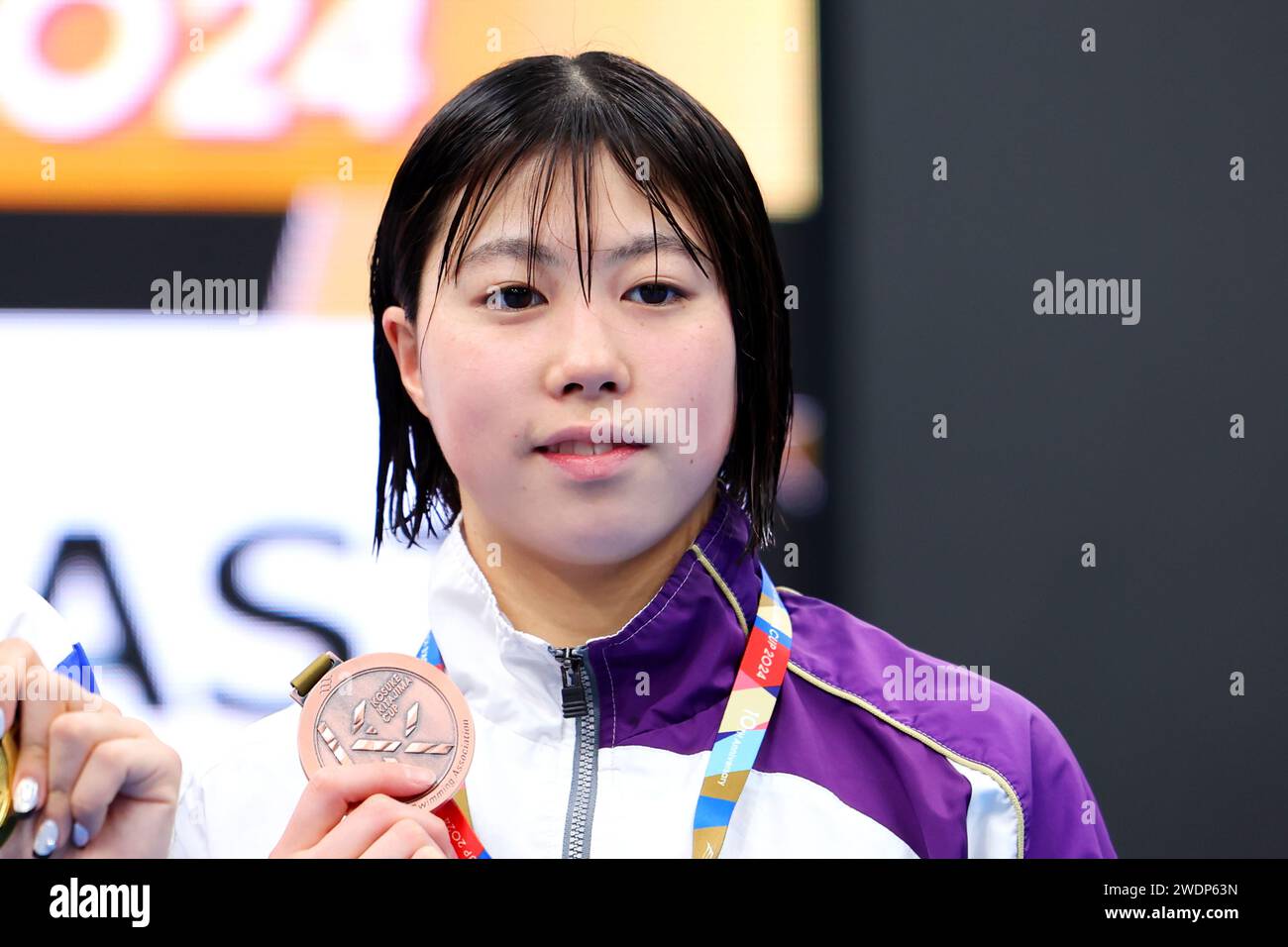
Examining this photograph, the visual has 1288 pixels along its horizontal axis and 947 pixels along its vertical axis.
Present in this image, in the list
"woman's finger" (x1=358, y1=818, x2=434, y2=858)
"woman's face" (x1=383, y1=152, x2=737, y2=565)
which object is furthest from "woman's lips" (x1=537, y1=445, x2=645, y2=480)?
"woman's finger" (x1=358, y1=818, x2=434, y2=858)

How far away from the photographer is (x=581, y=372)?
1109 mm

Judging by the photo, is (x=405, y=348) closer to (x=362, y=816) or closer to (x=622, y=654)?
(x=622, y=654)

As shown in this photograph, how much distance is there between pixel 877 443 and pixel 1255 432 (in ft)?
1.95

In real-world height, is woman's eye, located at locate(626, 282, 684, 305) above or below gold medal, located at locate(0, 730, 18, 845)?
above

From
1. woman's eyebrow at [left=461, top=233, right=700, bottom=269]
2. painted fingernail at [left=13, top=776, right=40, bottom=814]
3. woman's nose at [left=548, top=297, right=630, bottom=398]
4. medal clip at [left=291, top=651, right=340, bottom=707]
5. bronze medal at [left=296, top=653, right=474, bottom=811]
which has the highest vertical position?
woman's eyebrow at [left=461, top=233, right=700, bottom=269]

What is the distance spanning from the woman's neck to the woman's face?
0.05 m

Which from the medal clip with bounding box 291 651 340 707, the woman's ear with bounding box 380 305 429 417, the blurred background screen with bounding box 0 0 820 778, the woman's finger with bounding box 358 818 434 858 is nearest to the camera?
the woman's finger with bounding box 358 818 434 858

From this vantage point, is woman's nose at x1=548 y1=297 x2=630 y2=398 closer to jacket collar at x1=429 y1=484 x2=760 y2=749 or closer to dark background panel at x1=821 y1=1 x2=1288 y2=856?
jacket collar at x1=429 y1=484 x2=760 y2=749

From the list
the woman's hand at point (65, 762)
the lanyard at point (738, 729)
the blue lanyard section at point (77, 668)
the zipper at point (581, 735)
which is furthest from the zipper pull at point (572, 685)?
the blue lanyard section at point (77, 668)

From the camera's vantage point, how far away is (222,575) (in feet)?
6.55

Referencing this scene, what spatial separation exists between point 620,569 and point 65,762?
49 cm

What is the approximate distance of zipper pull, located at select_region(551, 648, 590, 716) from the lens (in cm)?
115

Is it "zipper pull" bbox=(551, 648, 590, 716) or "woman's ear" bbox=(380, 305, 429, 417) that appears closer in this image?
"zipper pull" bbox=(551, 648, 590, 716)

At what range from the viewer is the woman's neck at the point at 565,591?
122 centimetres
